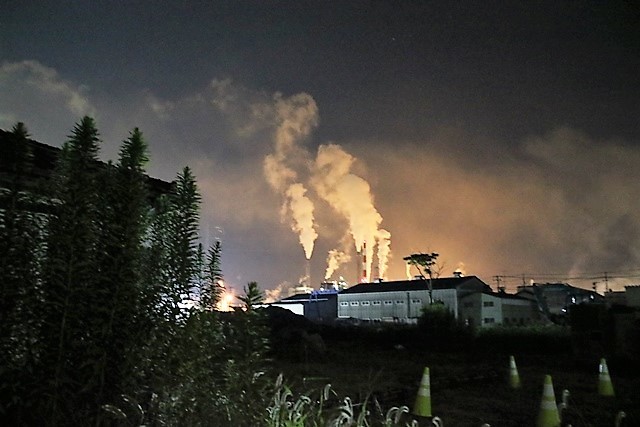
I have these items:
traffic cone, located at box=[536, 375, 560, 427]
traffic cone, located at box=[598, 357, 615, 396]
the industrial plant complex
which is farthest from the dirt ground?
the industrial plant complex

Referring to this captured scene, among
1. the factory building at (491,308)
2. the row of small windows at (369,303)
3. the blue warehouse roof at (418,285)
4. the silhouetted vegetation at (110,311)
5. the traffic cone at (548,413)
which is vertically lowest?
the traffic cone at (548,413)

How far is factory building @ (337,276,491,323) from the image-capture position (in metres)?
48.5

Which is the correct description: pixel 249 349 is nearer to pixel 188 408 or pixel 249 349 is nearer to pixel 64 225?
pixel 188 408

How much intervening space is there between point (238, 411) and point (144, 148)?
1970mm

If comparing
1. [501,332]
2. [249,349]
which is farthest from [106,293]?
[501,332]

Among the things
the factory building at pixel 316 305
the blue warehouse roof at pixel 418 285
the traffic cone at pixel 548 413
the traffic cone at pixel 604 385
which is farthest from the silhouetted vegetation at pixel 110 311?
the factory building at pixel 316 305

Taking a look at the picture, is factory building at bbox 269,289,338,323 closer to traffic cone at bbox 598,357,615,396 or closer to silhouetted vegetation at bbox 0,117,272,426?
traffic cone at bbox 598,357,615,396

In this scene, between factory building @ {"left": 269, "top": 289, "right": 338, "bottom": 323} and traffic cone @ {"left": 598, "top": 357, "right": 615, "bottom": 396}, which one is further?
factory building @ {"left": 269, "top": 289, "right": 338, "bottom": 323}

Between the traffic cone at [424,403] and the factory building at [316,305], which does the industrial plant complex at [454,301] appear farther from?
the traffic cone at [424,403]

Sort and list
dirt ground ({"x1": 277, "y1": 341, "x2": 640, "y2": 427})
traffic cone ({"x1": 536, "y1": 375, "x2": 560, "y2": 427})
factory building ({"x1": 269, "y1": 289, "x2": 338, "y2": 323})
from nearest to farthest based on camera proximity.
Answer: traffic cone ({"x1": 536, "y1": 375, "x2": 560, "y2": 427}), dirt ground ({"x1": 277, "y1": 341, "x2": 640, "y2": 427}), factory building ({"x1": 269, "y1": 289, "x2": 338, "y2": 323})

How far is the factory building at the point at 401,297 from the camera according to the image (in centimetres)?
4850

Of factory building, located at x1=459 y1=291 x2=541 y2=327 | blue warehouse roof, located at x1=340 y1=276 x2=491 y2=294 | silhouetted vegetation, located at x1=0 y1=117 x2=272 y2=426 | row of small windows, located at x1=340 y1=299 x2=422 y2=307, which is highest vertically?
blue warehouse roof, located at x1=340 y1=276 x2=491 y2=294

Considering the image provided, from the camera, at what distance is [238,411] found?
4.05m

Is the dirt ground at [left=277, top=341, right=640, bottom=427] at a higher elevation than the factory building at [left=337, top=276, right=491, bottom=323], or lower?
lower
